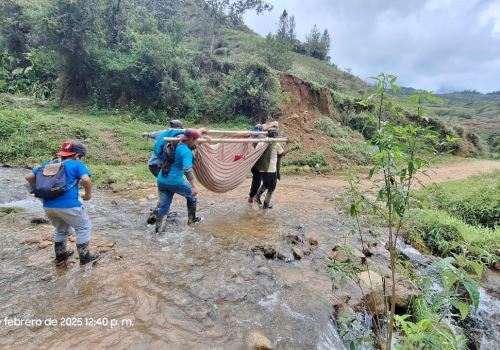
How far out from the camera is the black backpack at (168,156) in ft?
16.4

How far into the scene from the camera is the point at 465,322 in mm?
3992

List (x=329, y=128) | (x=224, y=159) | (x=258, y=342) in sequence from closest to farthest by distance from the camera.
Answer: (x=258, y=342) < (x=224, y=159) < (x=329, y=128)

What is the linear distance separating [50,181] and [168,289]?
1.75 meters

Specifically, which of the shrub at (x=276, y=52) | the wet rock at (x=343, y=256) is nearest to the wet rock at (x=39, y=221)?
the wet rock at (x=343, y=256)

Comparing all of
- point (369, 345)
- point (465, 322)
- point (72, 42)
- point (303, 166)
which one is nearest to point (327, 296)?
A: point (369, 345)

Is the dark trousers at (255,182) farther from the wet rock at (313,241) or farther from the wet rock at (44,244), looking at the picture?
the wet rock at (44,244)

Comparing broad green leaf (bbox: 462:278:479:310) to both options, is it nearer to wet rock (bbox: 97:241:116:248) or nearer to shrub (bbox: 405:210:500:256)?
shrub (bbox: 405:210:500:256)

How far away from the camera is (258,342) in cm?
295

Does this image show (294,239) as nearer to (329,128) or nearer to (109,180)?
(109,180)

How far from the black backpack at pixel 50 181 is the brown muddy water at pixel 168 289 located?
991 millimetres

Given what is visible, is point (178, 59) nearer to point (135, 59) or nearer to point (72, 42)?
point (135, 59)

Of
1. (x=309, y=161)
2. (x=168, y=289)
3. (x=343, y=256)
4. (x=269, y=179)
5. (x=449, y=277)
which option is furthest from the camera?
(x=309, y=161)

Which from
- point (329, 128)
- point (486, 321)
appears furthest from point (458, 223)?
point (329, 128)

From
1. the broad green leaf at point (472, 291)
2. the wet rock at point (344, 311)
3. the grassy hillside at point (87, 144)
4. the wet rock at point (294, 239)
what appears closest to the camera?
the broad green leaf at point (472, 291)
